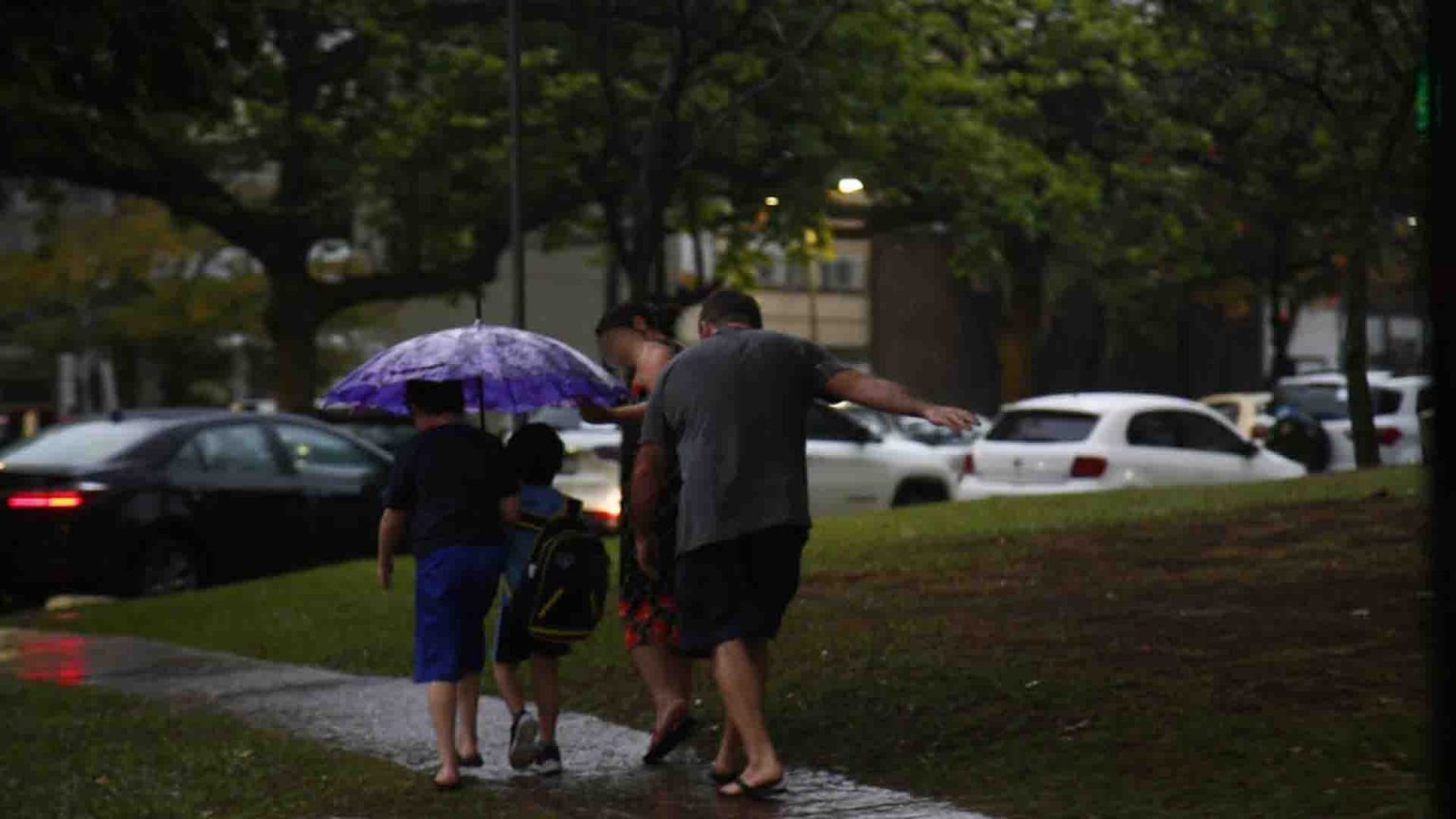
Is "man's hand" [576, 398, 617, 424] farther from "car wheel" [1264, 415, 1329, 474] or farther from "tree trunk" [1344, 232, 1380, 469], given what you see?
"car wheel" [1264, 415, 1329, 474]

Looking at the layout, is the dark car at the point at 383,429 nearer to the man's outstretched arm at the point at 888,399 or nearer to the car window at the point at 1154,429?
the car window at the point at 1154,429

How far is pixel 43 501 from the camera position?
1764 cm

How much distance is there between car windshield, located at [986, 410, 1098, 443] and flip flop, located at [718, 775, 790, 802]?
44.0ft

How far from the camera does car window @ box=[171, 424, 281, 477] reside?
18.5 m

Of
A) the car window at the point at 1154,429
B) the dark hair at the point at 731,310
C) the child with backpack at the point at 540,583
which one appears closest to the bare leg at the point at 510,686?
the child with backpack at the point at 540,583

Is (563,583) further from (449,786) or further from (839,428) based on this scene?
(839,428)

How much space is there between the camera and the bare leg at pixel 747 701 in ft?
27.3

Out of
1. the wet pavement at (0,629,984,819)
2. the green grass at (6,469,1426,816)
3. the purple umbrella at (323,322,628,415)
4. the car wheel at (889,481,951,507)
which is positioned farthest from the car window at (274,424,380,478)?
the purple umbrella at (323,322,628,415)

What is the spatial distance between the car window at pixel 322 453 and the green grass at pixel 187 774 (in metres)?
7.47

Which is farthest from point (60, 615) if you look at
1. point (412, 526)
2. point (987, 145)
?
point (987, 145)

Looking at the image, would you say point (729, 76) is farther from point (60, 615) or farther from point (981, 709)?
point (981, 709)

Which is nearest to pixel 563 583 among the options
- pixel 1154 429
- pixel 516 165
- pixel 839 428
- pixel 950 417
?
pixel 950 417

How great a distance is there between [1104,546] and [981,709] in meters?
5.35

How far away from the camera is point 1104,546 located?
1505 cm
